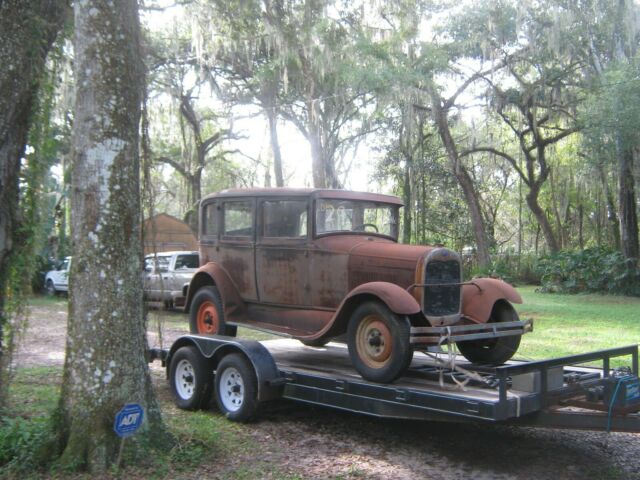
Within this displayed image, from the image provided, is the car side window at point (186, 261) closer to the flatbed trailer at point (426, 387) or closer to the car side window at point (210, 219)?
the car side window at point (210, 219)

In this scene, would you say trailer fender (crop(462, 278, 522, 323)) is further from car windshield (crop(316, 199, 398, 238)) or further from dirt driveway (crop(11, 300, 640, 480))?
car windshield (crop(316, 199, 398, 238))

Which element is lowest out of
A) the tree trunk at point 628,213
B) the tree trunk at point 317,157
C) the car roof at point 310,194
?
the car roof at point 310,194

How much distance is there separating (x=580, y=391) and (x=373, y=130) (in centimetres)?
2323

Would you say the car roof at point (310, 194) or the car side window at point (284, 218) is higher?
the car roof at point (310, 194)

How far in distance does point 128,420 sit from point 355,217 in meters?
3.75

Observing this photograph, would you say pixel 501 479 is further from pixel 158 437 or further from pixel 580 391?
pixel 158 437

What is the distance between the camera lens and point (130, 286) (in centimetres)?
514

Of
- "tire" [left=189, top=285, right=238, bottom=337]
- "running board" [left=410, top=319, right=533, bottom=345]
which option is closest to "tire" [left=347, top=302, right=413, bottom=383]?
"running board" [left=410, top=319, right=533, bottom=345]

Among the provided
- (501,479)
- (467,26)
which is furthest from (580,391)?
(467,26)

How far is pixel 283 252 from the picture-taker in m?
7.49

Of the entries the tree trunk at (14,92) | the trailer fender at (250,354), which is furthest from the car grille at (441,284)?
the tree trunk at (14,92)

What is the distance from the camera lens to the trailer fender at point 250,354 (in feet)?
21.2

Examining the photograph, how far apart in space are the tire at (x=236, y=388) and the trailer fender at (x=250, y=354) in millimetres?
97

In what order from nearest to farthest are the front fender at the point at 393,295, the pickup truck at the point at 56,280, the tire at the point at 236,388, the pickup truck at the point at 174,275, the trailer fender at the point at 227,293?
the front fender at the point at 393,295
the tire at the point at 236,388
the trailer fender at the point at 227,293
the pickup truck at the point at 174,275
the pickup truck at the point at 56,280
